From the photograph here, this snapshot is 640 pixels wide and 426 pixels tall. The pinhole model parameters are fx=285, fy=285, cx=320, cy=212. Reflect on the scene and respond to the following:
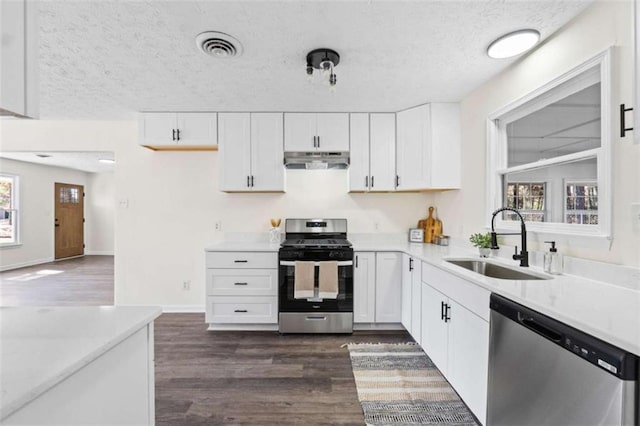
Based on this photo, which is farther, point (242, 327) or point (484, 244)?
point (242, 327)

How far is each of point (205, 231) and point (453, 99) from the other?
126 inches

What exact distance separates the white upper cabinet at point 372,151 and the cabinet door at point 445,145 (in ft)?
1.46

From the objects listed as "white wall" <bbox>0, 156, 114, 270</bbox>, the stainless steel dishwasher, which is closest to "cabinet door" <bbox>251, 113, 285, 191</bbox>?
the stainless steel dishwasher

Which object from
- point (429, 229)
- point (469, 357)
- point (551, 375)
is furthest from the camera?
point (429, 229)

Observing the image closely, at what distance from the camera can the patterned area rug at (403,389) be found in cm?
180

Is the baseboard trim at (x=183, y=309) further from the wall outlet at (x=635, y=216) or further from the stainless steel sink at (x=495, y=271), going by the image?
the wall outlet at (x=635, y=216)

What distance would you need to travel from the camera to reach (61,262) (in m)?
6.95

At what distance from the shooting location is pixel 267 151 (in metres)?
3.22

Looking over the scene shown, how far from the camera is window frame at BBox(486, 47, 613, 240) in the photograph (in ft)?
A: 4.88

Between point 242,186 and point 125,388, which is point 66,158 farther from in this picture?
point 125,388

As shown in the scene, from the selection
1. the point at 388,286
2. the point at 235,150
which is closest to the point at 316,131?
the point at 235,150

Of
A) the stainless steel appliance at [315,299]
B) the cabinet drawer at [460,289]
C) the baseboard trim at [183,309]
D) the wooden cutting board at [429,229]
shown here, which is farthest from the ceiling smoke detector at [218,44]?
the baseboard trim at [183,309]

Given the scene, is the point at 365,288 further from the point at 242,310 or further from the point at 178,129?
the point at 178,129

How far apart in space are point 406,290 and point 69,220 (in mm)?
8964
